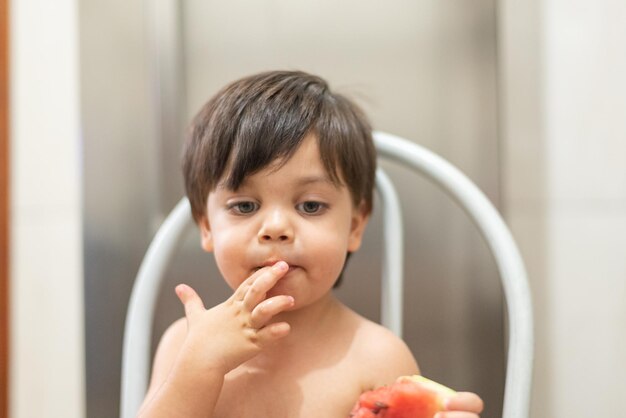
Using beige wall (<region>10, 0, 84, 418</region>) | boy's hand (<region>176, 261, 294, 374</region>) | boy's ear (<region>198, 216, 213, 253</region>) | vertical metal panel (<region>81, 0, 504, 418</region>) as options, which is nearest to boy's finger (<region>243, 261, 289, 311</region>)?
boy's hand (<region>176, 261, 294, 374</region>)

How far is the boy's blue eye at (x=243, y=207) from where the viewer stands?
571 millimetres

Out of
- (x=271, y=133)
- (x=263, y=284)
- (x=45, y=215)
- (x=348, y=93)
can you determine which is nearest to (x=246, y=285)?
(x=263, y=284)

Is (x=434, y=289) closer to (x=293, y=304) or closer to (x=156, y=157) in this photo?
(x=293, y=304)

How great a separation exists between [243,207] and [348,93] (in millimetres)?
270

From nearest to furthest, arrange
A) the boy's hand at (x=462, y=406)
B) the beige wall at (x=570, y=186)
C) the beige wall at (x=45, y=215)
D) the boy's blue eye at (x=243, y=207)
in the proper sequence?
the boy's hand at (x=462, y=406) → the boy's blue eye at (x=243, y=207) → the beige wall at (x=570, y=186) → the beige wall at (x=45, y=215)

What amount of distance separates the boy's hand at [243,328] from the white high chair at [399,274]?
16 centimetres

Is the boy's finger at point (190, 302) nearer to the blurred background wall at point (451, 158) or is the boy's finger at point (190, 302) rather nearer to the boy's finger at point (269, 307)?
the boy's finger at point (269, 307)

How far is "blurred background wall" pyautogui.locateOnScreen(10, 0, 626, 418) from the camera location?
735 mm

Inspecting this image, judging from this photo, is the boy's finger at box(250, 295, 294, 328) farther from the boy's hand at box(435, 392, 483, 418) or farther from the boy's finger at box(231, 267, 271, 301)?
the boy's hand at box(435, 392, 483, 418)

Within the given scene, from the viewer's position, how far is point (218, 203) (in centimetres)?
58

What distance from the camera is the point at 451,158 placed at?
77 cm

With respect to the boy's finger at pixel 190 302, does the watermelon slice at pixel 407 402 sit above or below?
below

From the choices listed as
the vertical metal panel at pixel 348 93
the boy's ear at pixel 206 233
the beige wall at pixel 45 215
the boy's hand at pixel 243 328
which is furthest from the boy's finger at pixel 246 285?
the beige wall at pixel 45 215

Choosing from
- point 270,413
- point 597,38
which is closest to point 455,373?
point 270,413
